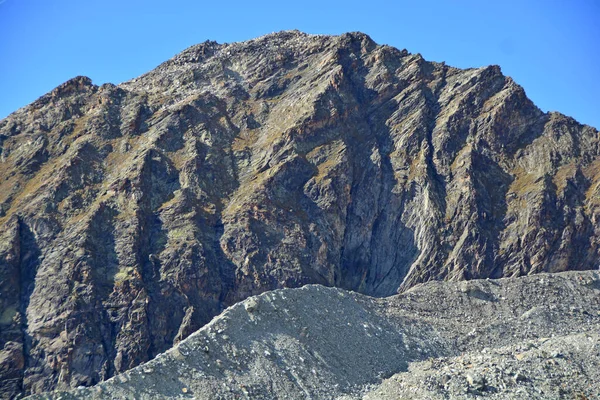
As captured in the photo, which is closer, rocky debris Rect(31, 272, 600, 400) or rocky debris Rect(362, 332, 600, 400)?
rocky debris Rect(362, 332, 600, 400)

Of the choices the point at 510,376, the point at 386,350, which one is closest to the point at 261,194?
the point at 386,350

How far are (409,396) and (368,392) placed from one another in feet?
15.1

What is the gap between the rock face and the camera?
81.6 m

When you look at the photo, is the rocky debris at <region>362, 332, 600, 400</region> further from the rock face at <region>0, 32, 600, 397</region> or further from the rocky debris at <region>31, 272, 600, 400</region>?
the rock face at <region>0, 32, 600, 397</region>

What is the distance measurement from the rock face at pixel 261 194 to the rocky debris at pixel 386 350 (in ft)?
32.9

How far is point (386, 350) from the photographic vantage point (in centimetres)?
6981

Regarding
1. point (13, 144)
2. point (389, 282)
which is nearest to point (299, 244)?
point (389, 282)

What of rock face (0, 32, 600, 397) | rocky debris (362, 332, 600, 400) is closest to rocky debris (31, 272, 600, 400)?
rocky debris (362, 332, 600, 400)

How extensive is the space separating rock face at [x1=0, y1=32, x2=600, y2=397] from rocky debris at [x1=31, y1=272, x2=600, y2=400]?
32.9 ft

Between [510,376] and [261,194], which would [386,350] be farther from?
[261,194]

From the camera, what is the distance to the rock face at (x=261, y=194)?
81.6 m

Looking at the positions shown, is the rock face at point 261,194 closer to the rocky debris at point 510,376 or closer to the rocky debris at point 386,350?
the rocky debris at point 386,350

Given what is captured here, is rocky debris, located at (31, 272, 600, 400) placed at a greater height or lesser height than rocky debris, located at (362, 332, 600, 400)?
greater

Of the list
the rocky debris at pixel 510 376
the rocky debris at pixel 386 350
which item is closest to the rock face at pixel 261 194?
the rocky debris at pixel 386 350
